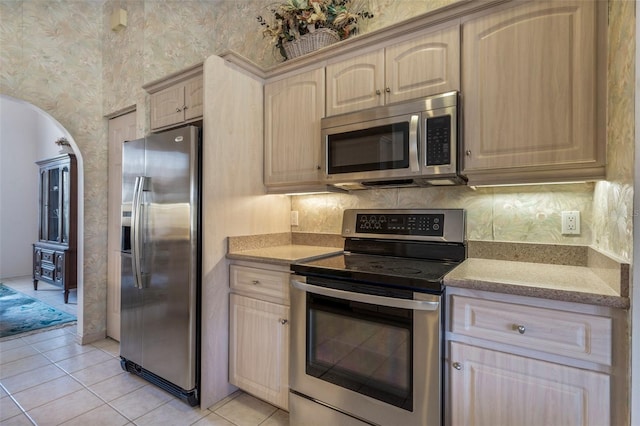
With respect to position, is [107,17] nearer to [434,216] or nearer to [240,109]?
[240,109]

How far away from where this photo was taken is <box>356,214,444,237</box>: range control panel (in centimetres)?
182

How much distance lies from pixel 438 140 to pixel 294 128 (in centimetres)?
98

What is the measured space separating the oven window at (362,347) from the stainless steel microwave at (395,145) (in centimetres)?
71

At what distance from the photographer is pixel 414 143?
1601mm

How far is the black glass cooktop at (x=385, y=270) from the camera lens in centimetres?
131

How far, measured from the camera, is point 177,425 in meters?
1.76

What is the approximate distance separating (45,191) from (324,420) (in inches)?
214

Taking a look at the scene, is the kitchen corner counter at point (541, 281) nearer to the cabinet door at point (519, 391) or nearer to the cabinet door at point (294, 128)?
the cabinet door at point (519, 391)

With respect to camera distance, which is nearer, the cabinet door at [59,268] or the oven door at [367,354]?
the oven door at [367,354]

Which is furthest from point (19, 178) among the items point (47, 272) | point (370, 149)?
point (370, 149)

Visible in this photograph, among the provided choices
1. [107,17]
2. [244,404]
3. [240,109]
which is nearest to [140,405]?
[244,404]

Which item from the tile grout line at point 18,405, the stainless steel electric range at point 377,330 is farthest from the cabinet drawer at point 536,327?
the tile grout line at point 18,405

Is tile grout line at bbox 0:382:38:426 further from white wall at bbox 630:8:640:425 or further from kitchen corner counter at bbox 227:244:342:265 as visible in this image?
white wall at bbox 630:8:640:425

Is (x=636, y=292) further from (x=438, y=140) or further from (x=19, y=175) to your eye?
(x=19, y=175)
